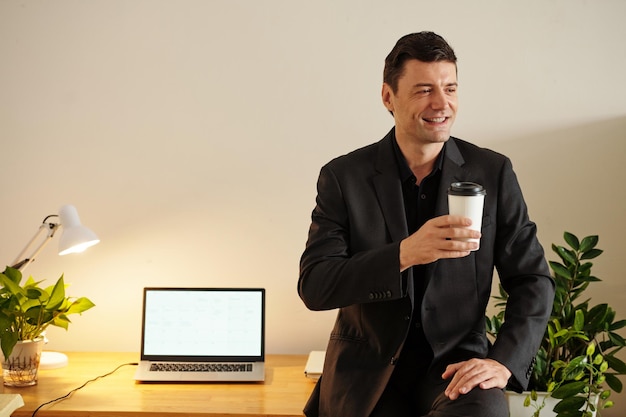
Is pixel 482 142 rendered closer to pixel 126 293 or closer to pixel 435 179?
pixel 435 179

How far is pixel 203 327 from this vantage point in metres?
2.84

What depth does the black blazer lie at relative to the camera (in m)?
1.98

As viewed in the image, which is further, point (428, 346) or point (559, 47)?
point (559, 47)

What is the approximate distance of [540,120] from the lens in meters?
2.94

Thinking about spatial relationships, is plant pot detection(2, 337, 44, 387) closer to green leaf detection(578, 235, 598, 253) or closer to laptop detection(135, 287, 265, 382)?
laptop detection(135, 287, 265, 382)

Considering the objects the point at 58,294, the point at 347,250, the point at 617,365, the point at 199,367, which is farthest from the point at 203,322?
the point at 617,365

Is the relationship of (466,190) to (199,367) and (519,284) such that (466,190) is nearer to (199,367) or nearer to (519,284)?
(519,284)

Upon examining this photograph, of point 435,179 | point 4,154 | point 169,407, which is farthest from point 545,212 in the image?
point 4,154

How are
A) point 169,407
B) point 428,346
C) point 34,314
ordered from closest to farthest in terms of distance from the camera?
point 428,346
point 169,407
point 34,314

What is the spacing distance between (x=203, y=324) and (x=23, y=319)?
1.89ft

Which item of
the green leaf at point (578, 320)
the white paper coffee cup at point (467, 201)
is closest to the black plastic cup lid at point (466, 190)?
the white paper coffee cup at point (467, 201)

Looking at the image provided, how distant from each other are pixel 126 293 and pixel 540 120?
5.19 feet

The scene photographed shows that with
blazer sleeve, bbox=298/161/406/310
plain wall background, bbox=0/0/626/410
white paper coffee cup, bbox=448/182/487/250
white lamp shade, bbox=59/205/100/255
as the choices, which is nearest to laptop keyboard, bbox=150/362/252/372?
plain wall background, bbox=0/0/626/410

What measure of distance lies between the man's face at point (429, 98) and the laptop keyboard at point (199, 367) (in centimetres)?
109
